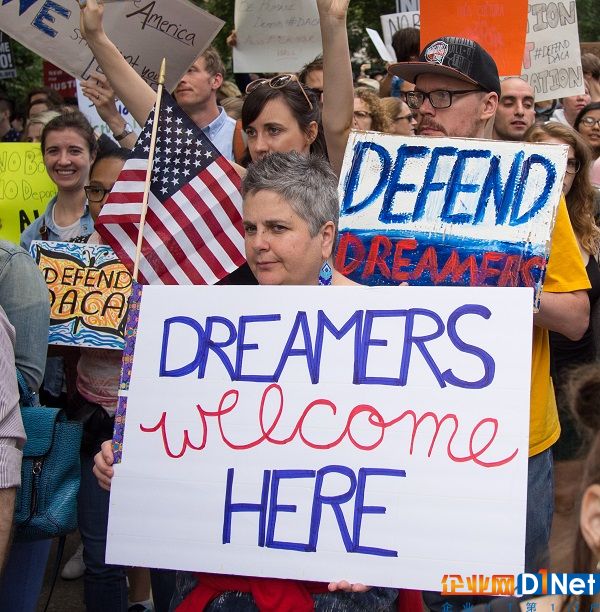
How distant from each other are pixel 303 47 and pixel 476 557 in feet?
16.7

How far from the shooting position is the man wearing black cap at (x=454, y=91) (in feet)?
10.8

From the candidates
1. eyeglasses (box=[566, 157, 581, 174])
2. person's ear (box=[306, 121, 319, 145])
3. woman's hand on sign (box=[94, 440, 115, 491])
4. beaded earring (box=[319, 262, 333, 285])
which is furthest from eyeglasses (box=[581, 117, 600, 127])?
woman's hand on sign (box=[94, 440, 115, 491])

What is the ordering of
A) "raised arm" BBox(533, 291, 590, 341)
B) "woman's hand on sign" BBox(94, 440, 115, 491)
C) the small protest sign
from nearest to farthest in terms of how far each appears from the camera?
"woman's hand on sign" BBox(94, 440, 115, 491)
"raised arm" BBox(533, 291, 590, 341)
the small protest sign

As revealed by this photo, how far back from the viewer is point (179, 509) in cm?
246

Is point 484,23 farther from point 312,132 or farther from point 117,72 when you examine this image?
point 117,72

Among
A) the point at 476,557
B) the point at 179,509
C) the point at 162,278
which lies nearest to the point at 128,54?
the point at 162,278

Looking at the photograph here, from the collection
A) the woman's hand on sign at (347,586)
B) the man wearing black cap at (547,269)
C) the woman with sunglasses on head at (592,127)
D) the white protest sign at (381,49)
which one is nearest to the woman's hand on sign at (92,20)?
the man wearing black cap at (547,269)

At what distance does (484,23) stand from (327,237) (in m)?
1.88

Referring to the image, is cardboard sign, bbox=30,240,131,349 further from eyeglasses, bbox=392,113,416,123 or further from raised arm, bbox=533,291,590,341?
eyeglasses, bbox=392,113,416,123

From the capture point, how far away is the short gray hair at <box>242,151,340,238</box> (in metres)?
2.68

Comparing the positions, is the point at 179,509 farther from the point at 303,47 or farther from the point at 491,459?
the point at 303,47

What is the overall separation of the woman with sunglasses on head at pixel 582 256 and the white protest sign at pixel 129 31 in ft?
5.28

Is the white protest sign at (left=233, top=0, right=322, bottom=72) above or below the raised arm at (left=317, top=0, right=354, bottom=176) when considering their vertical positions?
above

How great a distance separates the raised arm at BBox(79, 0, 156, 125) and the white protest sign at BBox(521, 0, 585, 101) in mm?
3261
